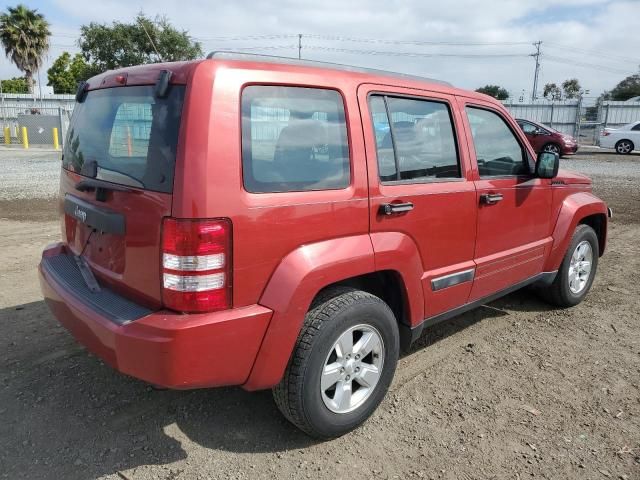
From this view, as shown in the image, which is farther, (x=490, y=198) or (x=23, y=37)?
(x=23, y=37)

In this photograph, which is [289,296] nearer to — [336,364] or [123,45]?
[336,364]

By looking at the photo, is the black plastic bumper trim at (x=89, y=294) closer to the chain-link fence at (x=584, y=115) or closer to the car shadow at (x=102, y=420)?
the car shadow at (x=102, y=420)

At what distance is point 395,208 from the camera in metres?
2.81

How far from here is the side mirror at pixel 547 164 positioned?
3855 millimetres

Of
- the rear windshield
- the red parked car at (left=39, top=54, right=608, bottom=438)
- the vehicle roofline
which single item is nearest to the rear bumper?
the red parked car at (left=39, top=54, right=608, bottom=438)

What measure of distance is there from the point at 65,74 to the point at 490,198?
7089cm

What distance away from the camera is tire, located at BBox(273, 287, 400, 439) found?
2518 millimetres

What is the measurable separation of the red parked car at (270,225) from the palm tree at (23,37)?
47547 mm

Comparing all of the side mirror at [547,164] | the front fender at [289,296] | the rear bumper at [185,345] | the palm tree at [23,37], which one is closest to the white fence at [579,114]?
the palm tree at [23,37]

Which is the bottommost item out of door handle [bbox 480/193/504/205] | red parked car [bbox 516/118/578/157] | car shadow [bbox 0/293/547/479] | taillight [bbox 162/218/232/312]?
car shadow [bbox 0/293/547/479]

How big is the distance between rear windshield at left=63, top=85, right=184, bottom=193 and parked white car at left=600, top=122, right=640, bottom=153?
2461 centimetres

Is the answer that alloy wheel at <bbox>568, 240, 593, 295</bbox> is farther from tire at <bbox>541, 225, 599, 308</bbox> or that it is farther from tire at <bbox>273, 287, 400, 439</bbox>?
tire at <bbox>273, 287, 400, 439</bbox>

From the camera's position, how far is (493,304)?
4.89 metres

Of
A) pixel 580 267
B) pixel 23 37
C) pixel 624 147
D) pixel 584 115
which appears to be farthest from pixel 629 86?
pixel 580 267
